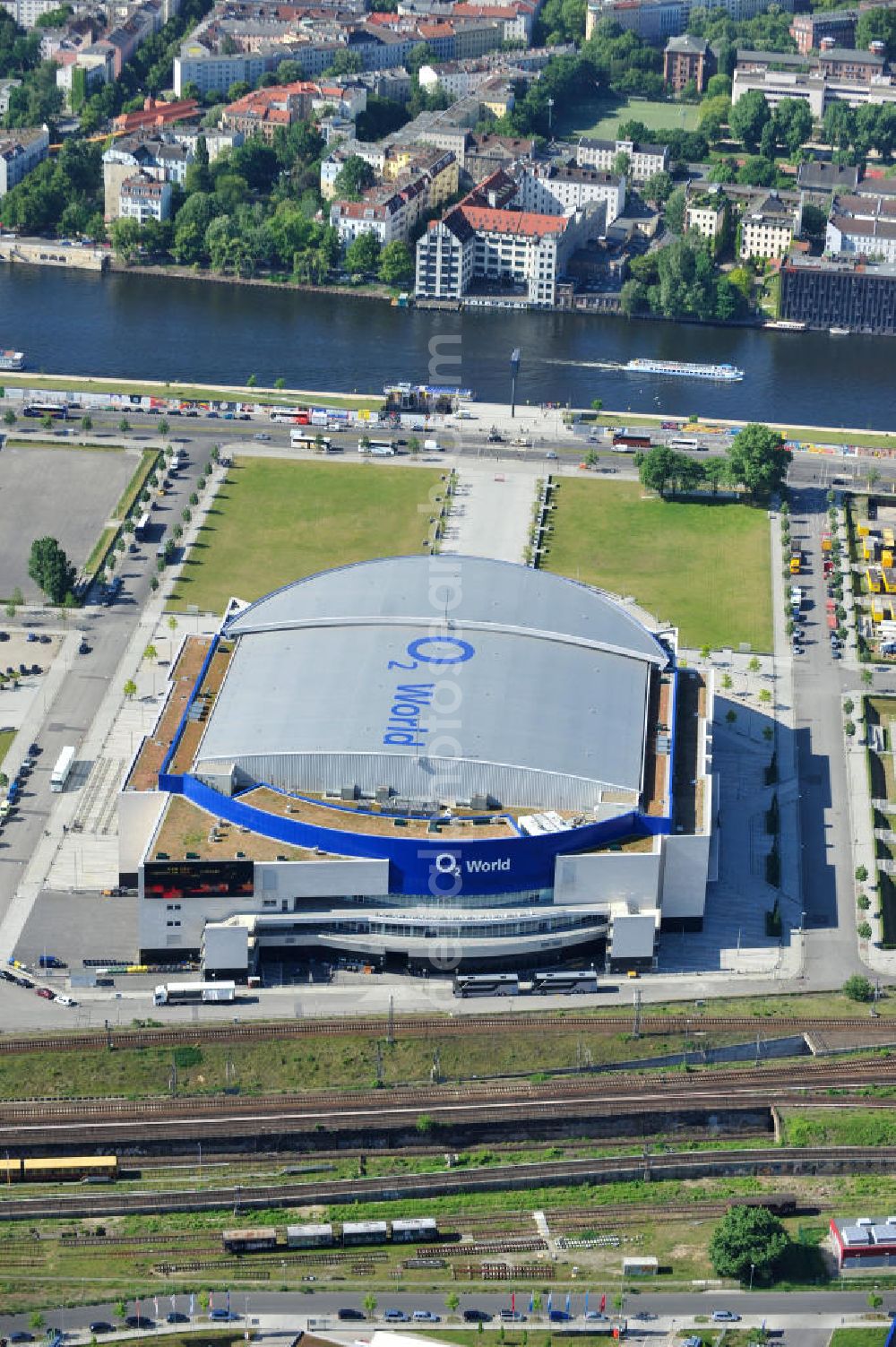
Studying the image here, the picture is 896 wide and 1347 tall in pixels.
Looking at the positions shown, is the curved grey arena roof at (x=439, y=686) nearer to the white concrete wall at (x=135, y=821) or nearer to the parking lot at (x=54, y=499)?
the white concrete wall at (x=135, y=821)

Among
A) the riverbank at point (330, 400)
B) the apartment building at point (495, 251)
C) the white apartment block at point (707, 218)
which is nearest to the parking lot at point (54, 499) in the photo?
the riverbank at point (330, 400)

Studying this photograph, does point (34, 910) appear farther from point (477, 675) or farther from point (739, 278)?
point (739, 278)

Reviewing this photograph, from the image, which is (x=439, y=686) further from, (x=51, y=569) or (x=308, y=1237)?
(x=308, y=1237)

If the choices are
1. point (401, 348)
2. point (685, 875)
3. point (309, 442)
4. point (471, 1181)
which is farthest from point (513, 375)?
point (471, 1181)

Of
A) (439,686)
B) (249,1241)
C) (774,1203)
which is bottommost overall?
(774,1203)

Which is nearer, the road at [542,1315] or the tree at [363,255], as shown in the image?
the road at [542,1315]

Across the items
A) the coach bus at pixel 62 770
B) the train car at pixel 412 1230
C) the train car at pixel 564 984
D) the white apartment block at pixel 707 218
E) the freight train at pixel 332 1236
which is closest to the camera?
the freight train at pixel 332 1236

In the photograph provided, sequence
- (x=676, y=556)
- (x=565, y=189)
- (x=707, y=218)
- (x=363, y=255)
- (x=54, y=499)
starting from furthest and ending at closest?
(x=565, y=189), (x=707, y=218), (x=363, y=255), (x=54, y=499), (x=676, y=556)
